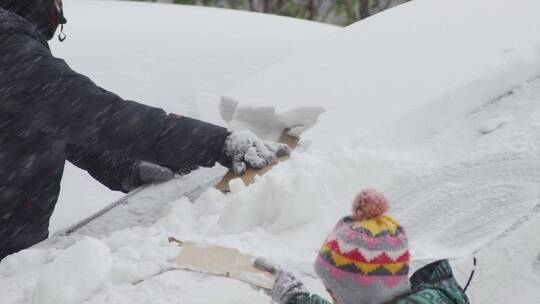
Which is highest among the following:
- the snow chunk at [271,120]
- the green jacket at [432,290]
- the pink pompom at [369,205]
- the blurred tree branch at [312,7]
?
the pink pompom at [369,205]

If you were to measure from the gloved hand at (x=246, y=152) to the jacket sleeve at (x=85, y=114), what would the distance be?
8 centimetres

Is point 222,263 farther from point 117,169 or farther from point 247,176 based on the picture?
point 117,169

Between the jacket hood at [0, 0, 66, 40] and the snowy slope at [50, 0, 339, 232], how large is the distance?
90 cm

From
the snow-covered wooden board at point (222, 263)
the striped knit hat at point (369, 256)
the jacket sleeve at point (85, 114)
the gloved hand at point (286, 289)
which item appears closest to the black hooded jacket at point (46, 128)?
the jacket sleeve at point (85, 114)

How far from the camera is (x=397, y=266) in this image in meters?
1.54

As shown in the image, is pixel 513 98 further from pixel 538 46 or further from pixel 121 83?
pixel 121 83

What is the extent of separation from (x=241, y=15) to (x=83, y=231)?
1825 millimetres

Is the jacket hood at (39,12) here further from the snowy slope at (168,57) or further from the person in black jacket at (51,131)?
the snowy slope at (168,57)

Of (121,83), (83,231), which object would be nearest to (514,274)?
(83,231)

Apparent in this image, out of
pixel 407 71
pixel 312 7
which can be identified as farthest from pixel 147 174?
pixel 312 7

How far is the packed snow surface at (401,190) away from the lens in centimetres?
197

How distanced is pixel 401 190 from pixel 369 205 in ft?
2.48

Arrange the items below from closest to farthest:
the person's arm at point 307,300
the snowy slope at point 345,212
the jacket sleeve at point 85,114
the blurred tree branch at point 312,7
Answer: the person's arm at point 307,300
the snowy slope at point 345,212
the jacket sleeve at point 85,114
the blurred tree branch at point 312,7

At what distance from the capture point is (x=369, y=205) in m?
1.54
